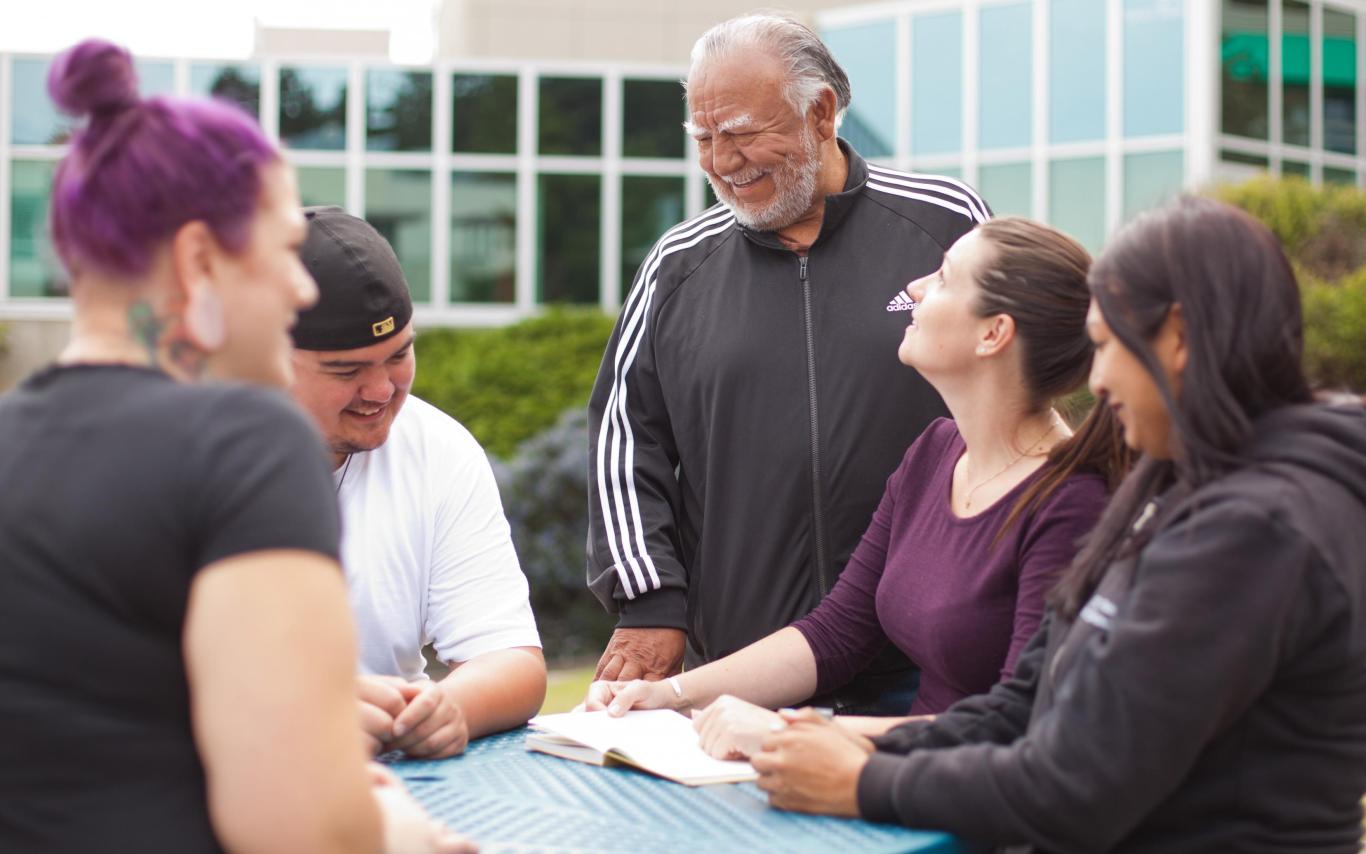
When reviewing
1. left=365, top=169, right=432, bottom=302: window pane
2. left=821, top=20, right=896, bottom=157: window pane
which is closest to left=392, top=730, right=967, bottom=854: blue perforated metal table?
left=821, top=20, right=896, bottom=157: window pane

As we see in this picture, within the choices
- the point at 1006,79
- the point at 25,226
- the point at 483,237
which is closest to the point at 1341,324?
the point at 1006,79

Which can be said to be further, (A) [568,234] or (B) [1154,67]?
(A) [568,234]

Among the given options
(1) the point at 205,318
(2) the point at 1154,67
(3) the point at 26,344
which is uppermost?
(2) the point at 1154,67

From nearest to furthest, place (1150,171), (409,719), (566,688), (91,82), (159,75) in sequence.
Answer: (91,82), (409,719), (566,688), (1150,171), (159,75)

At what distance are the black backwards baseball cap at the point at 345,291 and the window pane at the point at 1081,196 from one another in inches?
698

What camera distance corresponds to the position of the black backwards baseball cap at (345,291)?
288cm

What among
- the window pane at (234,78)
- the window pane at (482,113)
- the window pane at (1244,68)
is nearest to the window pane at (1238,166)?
the window pane at (1244,68)

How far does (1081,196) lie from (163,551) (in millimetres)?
19495

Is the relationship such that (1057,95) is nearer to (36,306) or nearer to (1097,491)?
(36,306)

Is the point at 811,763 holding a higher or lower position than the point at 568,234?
lower

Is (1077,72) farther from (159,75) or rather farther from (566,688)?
(159,75)

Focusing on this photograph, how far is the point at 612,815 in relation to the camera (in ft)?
7.35

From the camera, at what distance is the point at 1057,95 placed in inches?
787

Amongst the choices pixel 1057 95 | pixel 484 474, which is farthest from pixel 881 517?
pixel 1057 95
